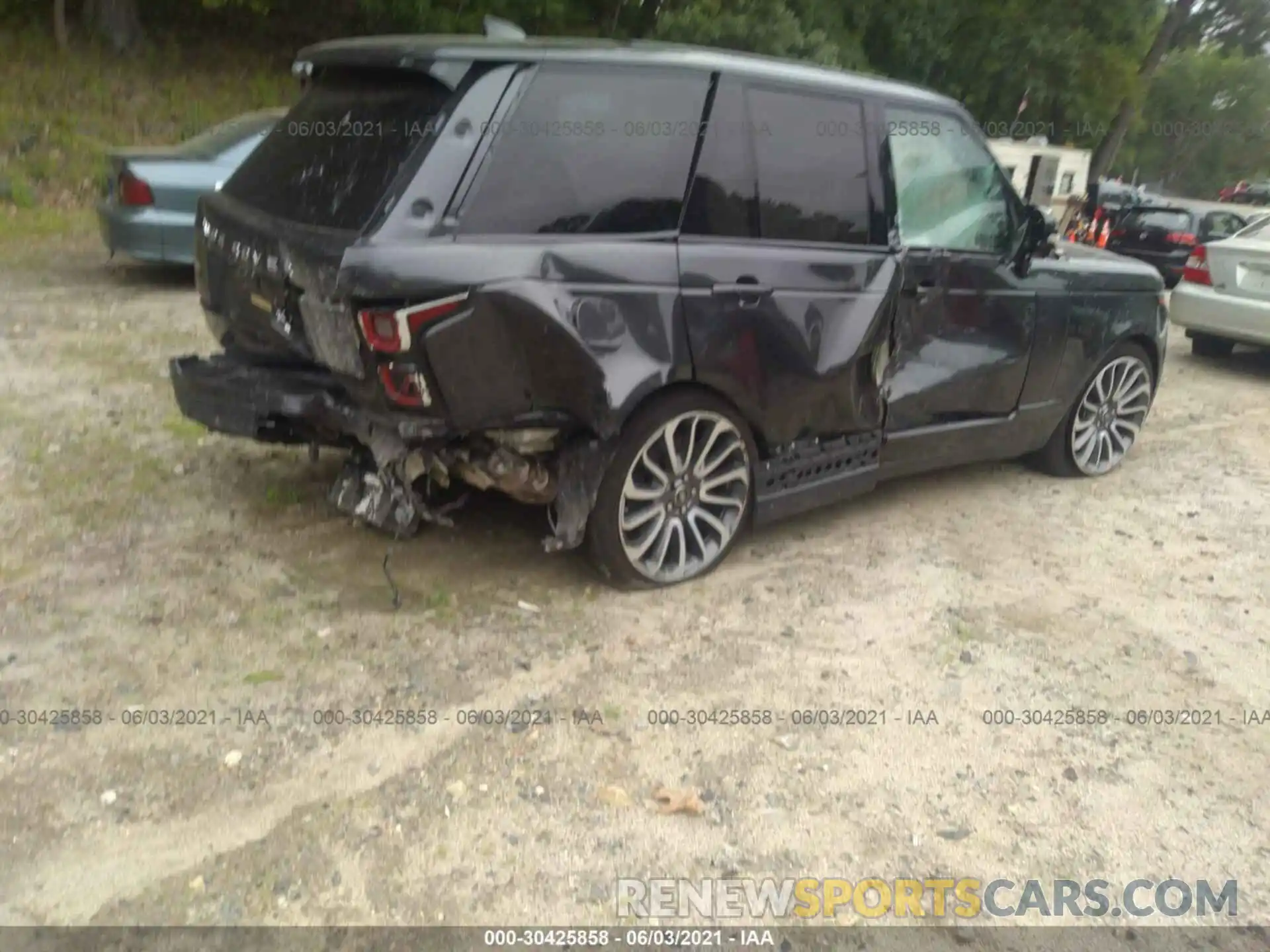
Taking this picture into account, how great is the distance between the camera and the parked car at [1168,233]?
14.7m

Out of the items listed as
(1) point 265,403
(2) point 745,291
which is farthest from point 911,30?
(1) point 265,403

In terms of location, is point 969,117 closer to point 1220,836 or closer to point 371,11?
point 1220,836

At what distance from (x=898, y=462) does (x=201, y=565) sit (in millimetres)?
2959

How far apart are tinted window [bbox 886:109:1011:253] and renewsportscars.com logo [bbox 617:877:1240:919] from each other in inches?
107

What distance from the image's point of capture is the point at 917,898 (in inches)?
110

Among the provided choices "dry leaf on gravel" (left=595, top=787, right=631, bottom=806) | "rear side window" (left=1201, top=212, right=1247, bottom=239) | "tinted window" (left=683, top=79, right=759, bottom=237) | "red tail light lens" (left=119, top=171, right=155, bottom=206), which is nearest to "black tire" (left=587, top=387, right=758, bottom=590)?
"tinted window" (left=683, top=79, right=759, bottom=237)

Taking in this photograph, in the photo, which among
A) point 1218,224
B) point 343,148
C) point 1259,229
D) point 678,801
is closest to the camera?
point 678,801

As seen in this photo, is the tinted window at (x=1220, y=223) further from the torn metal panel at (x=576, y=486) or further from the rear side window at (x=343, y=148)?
the rear side window at (x=343, y=148)

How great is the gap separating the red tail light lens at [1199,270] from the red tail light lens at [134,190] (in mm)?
8508

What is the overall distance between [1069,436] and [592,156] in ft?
11.0

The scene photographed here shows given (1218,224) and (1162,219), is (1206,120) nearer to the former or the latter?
(1218,224)

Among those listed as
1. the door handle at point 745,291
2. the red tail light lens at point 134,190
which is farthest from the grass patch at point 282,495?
the red tail light lens at point 134,190

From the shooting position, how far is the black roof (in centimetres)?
361

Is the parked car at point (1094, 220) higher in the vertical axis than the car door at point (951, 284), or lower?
lower
